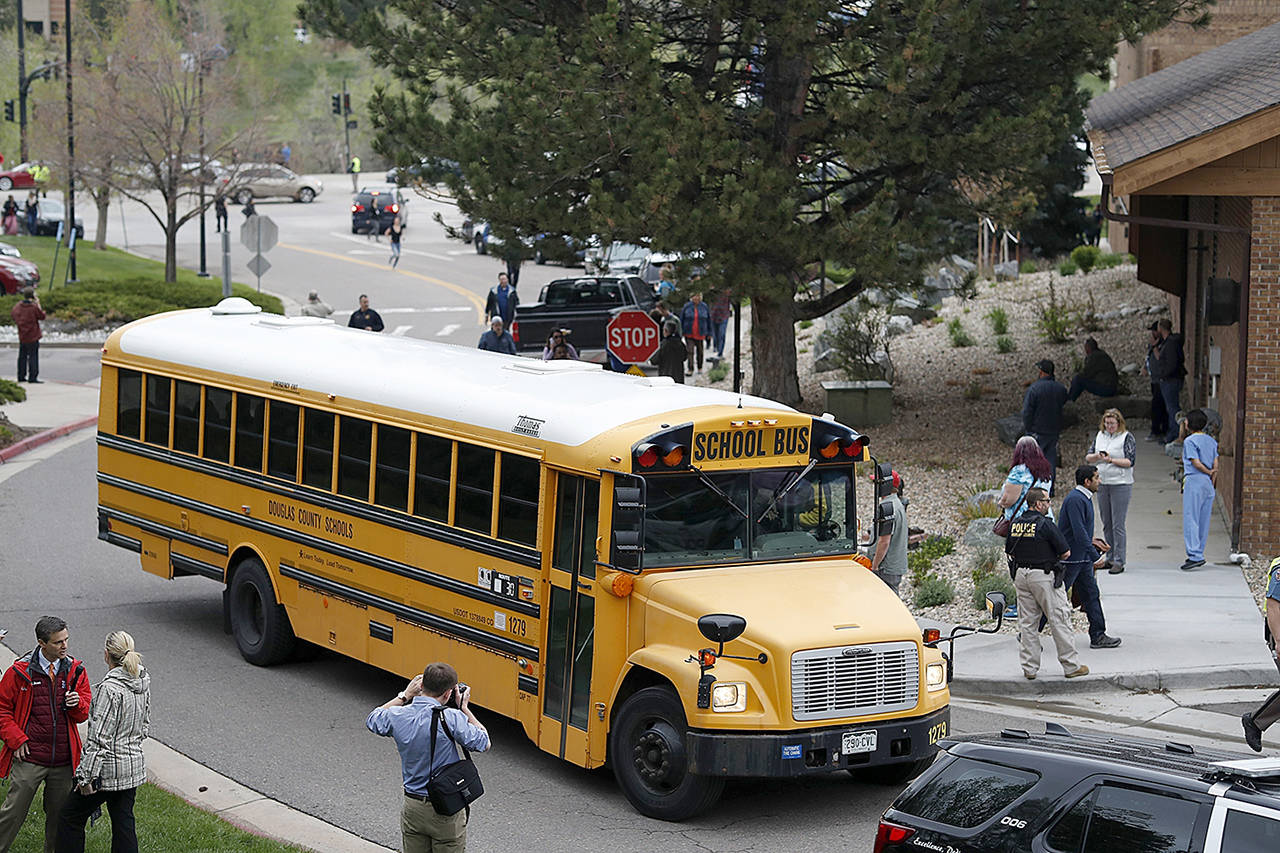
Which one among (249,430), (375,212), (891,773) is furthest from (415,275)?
(891,773)

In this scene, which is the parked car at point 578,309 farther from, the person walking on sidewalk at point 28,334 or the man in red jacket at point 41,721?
the man in red jacket at point 41,721

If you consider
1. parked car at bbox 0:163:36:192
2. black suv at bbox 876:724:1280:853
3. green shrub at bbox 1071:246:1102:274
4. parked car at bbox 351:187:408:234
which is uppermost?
parked car at bbox 0:163:36:192

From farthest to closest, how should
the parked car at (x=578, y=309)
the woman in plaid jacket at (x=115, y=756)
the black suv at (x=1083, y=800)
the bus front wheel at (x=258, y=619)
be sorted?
the parked car at (x=578, y=309) < the bus front wheel at (x=258, y=619) < the woman in plaid jacket at (x=115, y=756) < the black suv at (x=1083, y=800)

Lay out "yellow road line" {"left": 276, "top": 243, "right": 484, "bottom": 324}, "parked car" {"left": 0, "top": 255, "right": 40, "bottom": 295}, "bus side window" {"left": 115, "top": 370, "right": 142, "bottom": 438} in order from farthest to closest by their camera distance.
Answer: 1. "yellow road line" {"left": 276, "top": 243, "right": 484, "bottom": 324}
2. "parked car" {"left": 0, "top": 255, "right": 40, "bottom": 295}
3. "bus side window" {"left": 115, "top": 370, "right": 142, "bottom": 438}

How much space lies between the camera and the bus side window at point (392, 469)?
40.0 feet

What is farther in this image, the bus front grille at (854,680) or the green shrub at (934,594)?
the green shrub at (934,594)

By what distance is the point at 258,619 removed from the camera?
14070 mm

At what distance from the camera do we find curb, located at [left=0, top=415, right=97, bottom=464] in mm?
24172

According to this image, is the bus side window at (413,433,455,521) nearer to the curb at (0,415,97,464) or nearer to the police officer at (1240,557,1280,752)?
the police officer at (1240,557,1280,752)

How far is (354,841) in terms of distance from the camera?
979cm

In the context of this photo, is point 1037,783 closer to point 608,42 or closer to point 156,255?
point 608,42

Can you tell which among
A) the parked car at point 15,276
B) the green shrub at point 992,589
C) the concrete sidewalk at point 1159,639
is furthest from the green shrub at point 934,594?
the parked car at point 15,276

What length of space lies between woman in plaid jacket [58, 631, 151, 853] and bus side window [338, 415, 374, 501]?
4108 mm

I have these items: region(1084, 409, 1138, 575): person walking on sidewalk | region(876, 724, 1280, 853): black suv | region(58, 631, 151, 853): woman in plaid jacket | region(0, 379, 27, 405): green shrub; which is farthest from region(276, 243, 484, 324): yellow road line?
region(876, 724, 1280, 853): black suv
